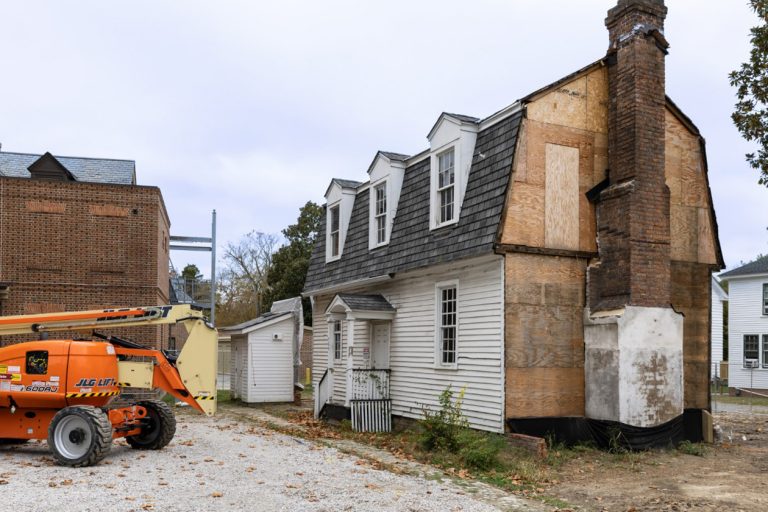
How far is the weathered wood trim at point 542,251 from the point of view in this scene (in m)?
13.7

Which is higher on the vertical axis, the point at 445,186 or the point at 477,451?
the point at 445,186

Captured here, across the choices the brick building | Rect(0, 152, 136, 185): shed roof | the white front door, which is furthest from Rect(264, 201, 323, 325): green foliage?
the white front door

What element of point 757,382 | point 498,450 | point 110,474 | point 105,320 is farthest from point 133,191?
point 757,382

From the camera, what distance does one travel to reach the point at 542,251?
46.3ft

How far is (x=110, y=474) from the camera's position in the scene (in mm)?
11000

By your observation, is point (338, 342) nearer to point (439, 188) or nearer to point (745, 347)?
point (439, 188)

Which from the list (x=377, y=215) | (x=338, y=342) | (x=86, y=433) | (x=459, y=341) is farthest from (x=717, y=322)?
(x=86, y=433)

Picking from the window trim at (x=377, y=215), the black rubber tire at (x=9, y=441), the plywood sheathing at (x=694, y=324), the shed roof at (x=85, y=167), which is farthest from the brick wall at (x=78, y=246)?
the plywood sheathing at (x=694, y=324)

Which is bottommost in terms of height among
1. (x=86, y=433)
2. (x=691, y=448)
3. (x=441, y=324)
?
(x=691, y=448)

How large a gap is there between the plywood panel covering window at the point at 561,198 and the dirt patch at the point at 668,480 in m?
3.97

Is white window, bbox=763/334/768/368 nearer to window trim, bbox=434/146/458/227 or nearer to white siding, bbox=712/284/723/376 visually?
white siding, bbox=712/284/723/376

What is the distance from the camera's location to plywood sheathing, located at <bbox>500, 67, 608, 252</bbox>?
46.0ft

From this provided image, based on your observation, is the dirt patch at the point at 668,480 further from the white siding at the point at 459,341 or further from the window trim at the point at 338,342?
the window trim at the point at 338,342

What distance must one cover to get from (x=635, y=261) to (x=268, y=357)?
16.1 meters
